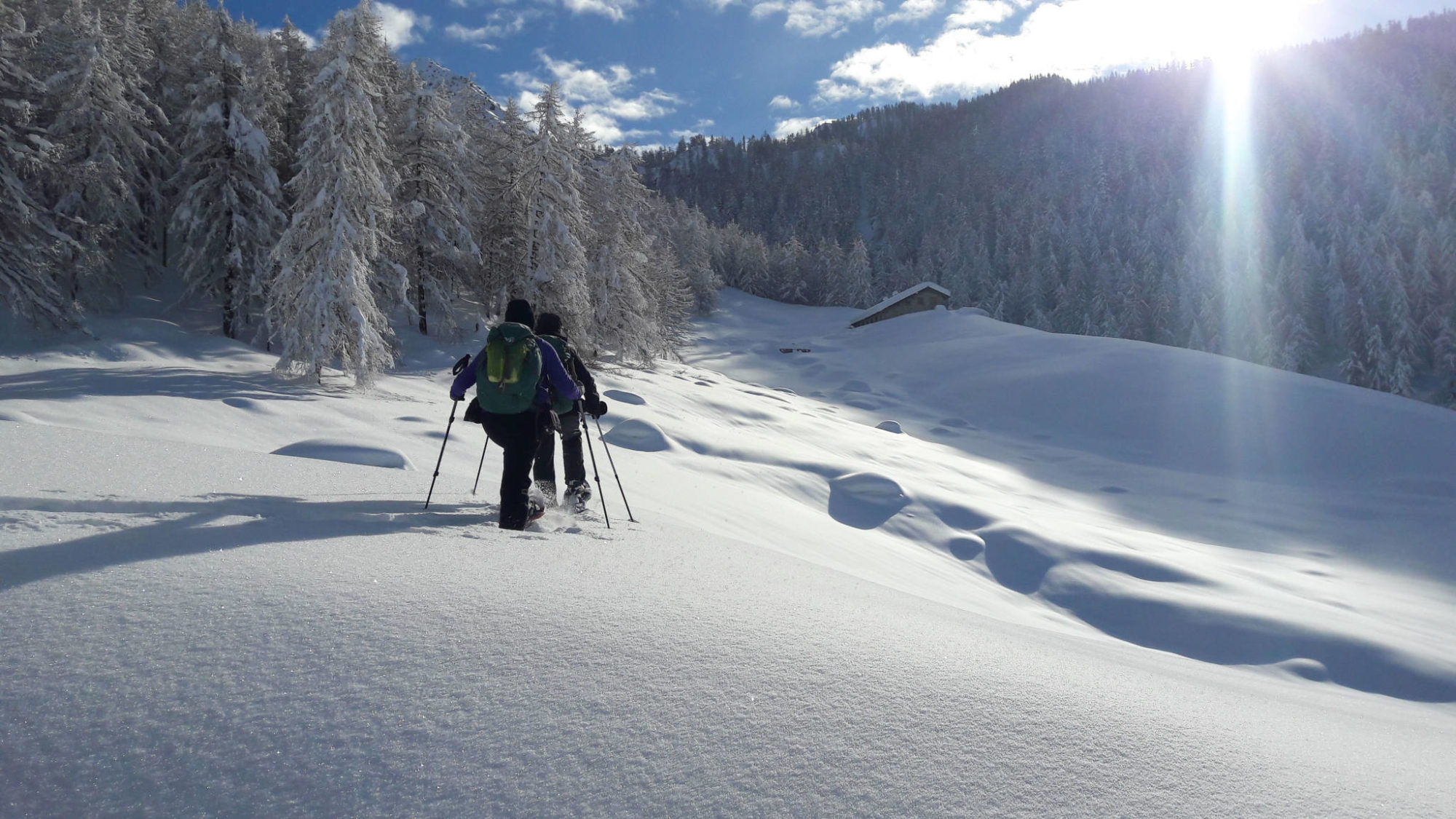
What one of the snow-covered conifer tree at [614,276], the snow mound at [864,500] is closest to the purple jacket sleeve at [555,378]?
the snow mound at [864,500]

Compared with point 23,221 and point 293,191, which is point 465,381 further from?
point 293,191

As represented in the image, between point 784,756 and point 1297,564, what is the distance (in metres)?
14.6

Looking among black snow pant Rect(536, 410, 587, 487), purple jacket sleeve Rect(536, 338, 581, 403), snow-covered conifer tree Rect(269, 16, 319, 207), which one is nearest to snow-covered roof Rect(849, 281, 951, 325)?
snow-covered conifer tree Rect(269, 16, 319, 207)

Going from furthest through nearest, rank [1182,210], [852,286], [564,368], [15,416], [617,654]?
1. [1182,210]
2. [852,286]
3. [15,416]
4. [564,368]
5. [617,654]

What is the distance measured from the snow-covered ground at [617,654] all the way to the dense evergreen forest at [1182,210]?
7255 cm

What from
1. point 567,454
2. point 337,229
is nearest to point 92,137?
point 337,229

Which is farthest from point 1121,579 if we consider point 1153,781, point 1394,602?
point 1153,781

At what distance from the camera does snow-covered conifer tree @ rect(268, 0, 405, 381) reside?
15906 mm

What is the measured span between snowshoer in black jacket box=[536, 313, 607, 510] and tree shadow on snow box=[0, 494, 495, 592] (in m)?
0.87

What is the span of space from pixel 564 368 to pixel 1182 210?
392 feet

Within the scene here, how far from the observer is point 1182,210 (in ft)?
332

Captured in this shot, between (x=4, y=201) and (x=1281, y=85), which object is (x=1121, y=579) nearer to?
(x=4, y=201)

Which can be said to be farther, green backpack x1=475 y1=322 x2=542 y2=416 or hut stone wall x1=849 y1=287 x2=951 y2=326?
hut stone wall x1=849 y1=287 x2=951 y2=326

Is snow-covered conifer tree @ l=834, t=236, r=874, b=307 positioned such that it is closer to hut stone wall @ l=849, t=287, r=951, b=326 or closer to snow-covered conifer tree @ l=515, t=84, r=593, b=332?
hut stone wall @ l=849, t=287, r=951, b=326
